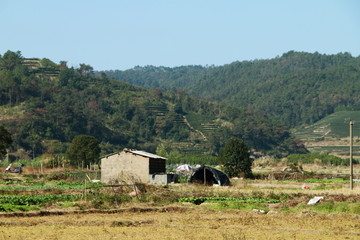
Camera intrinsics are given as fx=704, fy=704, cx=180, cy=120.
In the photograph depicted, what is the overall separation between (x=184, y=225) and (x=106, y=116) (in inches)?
5536

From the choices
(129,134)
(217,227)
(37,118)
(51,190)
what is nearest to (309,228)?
(217,227)

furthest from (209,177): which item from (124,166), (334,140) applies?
(334,140)

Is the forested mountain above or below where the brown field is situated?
above

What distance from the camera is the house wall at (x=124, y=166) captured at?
62.5 m

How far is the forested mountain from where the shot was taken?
142m

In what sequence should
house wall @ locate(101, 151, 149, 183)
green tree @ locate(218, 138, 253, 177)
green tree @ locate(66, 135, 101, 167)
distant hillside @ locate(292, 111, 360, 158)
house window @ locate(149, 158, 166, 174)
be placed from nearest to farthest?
house wall @ locate(101, 151, 149, 183)
house window @ locate(149, 158, 166, 174)
green tree @ locate(218, 138, 253, 177)
green tree @ locate(66, 135, 101, 167)
distant hillside @ locate(292, 111, 360, 158)

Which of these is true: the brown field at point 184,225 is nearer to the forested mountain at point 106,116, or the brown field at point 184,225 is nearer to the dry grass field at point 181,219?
the dry grass field at point 181,219

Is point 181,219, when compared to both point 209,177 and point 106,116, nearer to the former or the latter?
point 209,177

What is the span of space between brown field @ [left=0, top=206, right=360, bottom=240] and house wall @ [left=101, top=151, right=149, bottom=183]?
26620 millimetres

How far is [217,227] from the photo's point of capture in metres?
29.1

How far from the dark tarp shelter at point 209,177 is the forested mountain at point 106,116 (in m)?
73.1

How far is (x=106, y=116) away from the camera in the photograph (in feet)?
556

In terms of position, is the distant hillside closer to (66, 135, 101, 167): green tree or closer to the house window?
(66, 135, 101, 167): green tree

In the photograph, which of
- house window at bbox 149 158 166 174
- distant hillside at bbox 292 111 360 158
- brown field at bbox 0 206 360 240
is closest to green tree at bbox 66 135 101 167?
house window at bbox 149 158 166 174
